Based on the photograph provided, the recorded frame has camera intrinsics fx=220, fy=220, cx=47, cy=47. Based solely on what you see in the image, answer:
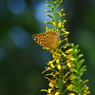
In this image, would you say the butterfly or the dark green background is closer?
the butterfly

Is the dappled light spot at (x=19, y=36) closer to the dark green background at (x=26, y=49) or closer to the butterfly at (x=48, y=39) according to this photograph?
the dark green background at (x=26, y=49)

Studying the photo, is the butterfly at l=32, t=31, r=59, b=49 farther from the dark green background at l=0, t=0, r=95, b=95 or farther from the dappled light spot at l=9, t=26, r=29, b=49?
the dappled light spot at l=9, t=26, r=29, b=49

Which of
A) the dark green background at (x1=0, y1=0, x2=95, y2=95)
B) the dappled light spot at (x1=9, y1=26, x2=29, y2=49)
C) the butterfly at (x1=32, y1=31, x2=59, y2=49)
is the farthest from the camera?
the dappled light spot at (x1=9, y1=26, x2=29, y2=49)

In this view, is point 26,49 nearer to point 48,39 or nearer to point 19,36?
point 19,36

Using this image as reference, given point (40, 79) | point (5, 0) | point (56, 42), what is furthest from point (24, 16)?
point (56, 42)

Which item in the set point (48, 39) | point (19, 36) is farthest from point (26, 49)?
point (48, 39)

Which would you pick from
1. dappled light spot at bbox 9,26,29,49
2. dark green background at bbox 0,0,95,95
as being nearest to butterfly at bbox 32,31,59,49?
dark green background at bbox 0,0,95,95
